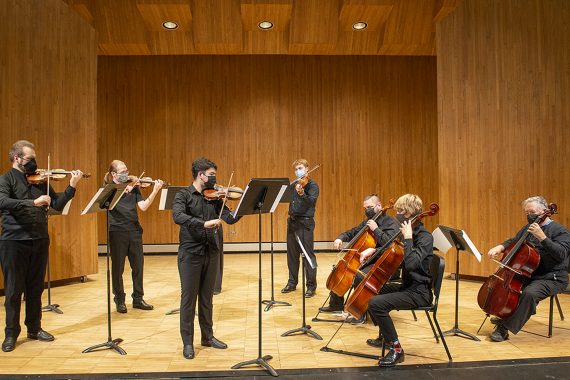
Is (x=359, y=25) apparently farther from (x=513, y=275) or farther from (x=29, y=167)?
(x=29, y=167)

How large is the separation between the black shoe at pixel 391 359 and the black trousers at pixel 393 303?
0.10 m

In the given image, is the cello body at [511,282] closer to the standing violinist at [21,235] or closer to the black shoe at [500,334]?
the black shoe at [500,334]

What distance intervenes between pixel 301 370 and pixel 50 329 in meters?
2.74

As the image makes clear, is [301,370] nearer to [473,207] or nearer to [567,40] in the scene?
[473,207]

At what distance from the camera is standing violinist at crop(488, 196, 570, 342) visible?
442 cm

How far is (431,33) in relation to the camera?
855 centimetres

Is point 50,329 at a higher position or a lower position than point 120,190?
lower

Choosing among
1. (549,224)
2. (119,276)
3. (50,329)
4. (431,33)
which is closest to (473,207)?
(549,224)

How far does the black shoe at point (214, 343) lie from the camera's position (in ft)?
14.1

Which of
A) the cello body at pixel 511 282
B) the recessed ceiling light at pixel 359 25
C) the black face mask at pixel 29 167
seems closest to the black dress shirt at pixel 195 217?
the black face mask at pixel 29 167

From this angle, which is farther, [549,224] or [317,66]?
[317,66]

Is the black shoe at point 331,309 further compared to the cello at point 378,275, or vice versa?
the black shoe at point 331,309

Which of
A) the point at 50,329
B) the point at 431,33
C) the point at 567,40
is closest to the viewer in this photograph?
the point at 50,329

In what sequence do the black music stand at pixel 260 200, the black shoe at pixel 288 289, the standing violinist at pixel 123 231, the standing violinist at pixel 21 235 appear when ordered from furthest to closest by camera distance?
the black shoe at pixel 288 289 → the standing violinist at pixel 123 231 → the standing violinist at pixel 21 235 → the black music stand at pixel 260 200
